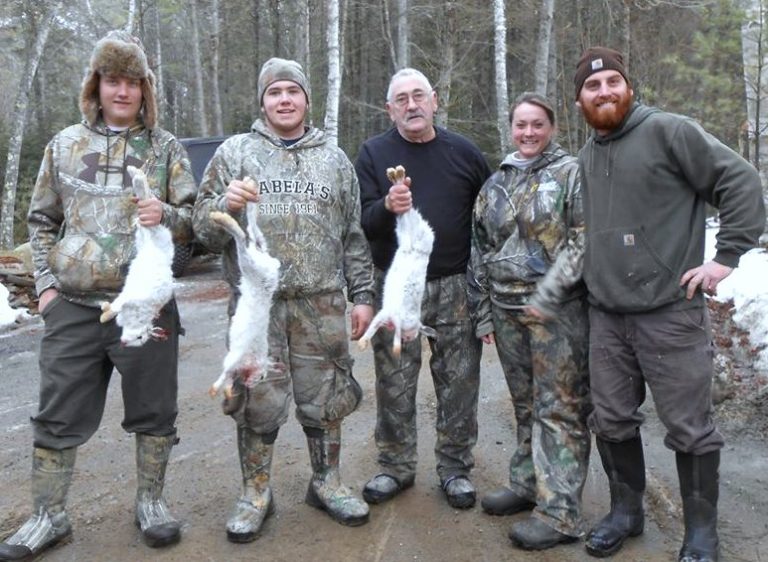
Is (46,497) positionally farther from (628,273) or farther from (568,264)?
(628,273)

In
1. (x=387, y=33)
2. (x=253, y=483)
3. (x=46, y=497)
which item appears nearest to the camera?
(x=46, y=497)

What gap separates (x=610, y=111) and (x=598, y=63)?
9.0 inches

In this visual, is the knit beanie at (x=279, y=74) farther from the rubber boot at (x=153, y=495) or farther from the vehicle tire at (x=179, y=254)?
the rubber boot at (x=153, y=495)

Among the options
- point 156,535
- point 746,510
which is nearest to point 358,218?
point 156,535

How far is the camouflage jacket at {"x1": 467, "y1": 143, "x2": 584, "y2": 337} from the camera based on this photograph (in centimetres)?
343

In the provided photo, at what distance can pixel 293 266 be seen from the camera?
3506 millimetres

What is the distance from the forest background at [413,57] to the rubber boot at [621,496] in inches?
306

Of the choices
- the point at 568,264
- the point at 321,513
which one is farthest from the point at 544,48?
the point at 321,513

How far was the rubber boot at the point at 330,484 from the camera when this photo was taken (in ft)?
12.2

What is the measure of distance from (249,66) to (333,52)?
16.4 metres

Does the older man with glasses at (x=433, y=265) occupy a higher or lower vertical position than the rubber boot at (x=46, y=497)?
higher

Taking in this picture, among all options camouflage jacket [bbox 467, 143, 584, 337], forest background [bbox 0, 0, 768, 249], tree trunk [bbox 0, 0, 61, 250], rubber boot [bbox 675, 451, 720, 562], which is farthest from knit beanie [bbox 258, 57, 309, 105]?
tree trunk [bbox 0, 0, 61, 250]

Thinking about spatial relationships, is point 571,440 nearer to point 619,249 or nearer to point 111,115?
point 619,249

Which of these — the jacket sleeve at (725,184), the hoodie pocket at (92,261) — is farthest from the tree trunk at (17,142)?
the jacket sleeve at (725,184)
